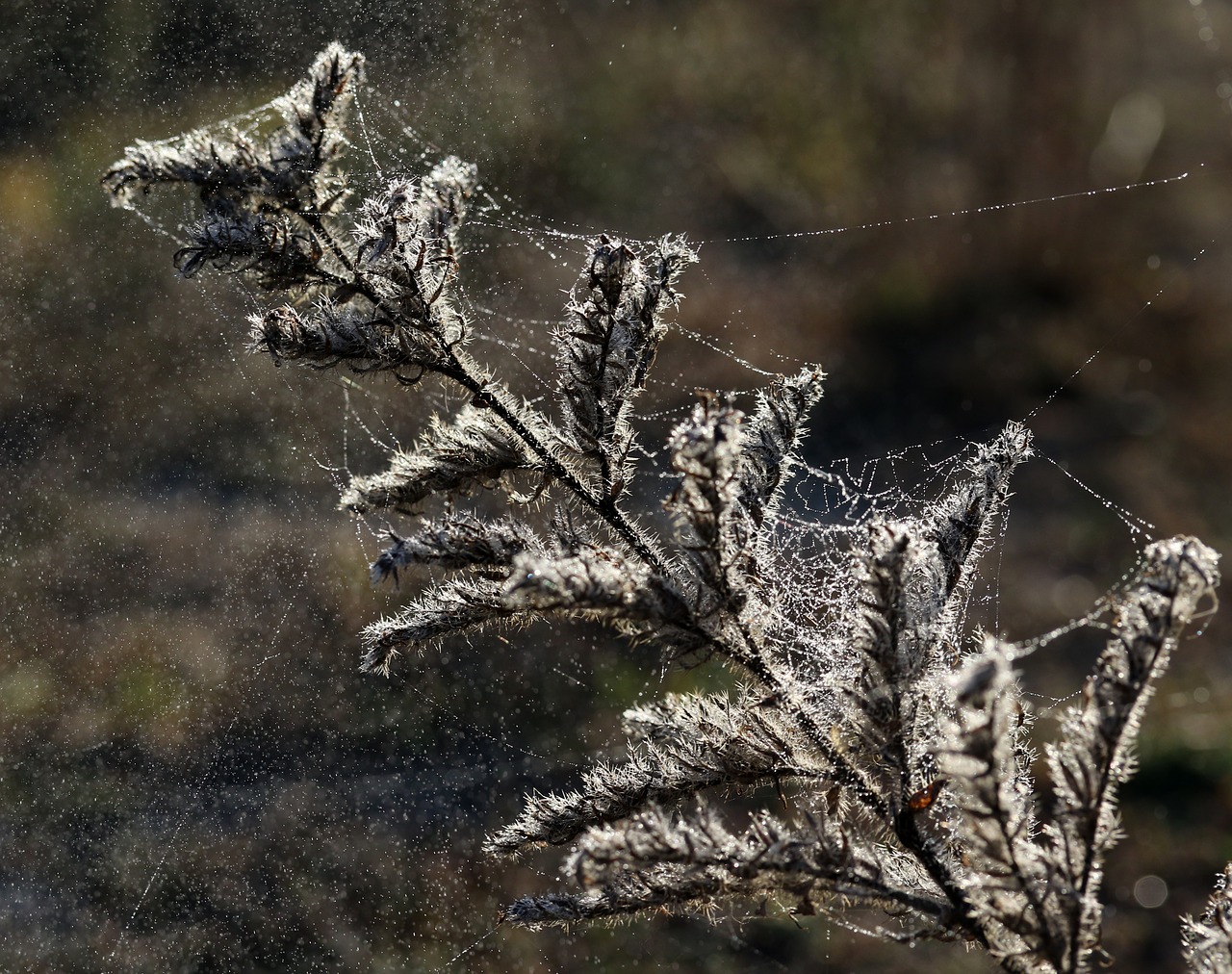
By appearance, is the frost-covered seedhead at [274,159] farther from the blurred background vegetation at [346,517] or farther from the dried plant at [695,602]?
the blurred background vegetation at [346,517]

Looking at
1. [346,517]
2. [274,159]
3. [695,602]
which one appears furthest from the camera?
[346,517]

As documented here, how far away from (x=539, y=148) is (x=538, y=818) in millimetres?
3136

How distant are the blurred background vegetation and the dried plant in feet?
2.11

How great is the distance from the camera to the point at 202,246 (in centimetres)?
102

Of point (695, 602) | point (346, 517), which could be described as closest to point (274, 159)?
point (695, 602)

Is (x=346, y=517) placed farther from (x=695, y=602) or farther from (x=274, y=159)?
(x=695, y=602)

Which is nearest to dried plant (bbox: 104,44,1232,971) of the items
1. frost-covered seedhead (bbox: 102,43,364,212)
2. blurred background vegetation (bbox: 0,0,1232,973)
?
frost-covered seedhead (bbox: 102,43,364,212)

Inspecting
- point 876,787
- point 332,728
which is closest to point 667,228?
point 332,728

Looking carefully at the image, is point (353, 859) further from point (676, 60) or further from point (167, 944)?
point (676, 60)

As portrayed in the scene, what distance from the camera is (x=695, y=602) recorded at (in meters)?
0.93

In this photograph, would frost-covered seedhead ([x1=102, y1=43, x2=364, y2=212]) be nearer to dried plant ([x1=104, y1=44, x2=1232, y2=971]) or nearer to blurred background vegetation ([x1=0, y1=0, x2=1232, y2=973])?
dried plant ([x1=104, y1=44, x2=1232, y2=971])

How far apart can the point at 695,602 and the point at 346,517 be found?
233cm

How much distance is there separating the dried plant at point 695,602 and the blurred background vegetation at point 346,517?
25.4 inches

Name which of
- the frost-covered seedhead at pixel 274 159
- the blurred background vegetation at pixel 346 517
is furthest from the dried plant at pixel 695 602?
the blurred background vegetation at pixel 346 517
